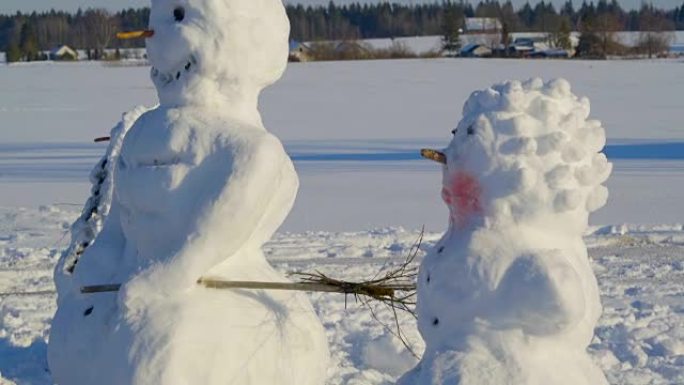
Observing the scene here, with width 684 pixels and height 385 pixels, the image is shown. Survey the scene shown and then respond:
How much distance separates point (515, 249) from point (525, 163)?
0.27 m

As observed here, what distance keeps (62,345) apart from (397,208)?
8.12 m

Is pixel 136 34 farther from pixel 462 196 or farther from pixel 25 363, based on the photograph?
pixel 25 363

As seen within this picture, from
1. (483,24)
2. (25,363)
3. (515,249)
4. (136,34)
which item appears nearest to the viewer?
(515,249)

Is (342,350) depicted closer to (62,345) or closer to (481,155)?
(62,345)

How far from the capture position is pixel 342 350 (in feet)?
22.1

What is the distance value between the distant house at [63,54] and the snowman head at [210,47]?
66850 millimetres

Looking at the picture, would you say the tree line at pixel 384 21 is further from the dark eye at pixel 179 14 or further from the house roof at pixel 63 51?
the dark eye at pixel 179 14

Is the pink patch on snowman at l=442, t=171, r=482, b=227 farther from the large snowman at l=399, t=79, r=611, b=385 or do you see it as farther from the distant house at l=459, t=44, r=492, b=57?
the distant house at l=459, t=44, r=492, b=57

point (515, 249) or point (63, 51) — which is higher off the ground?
point (515, 249)

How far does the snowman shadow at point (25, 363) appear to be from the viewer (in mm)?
6250

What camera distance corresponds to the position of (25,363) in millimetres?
6461

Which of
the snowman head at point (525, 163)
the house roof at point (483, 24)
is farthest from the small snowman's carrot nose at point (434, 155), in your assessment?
the house roof at point (483, 24)

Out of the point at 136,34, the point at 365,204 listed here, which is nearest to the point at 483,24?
the point at 365,204

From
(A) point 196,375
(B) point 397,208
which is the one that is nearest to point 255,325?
(A) point 196,375
